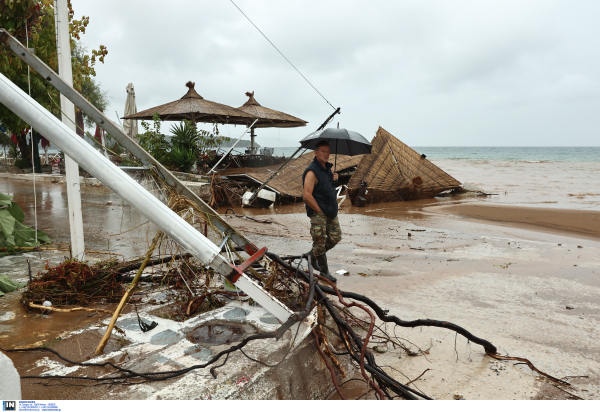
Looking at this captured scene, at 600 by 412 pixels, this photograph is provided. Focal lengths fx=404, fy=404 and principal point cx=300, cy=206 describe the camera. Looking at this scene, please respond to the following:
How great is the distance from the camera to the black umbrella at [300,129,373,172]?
4.82 m

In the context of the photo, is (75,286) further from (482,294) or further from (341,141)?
(482,294)

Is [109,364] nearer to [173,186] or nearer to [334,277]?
[173,186]

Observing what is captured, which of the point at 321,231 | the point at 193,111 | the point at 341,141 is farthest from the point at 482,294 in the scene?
the point at 193,111

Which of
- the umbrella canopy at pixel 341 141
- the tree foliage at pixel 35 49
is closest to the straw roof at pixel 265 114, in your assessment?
the tree foliage at pixel 35 49

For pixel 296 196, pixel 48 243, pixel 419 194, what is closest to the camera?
pixel 48 243

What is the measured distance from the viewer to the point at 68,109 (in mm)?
4020

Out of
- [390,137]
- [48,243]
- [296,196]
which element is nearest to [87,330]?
[48,243]

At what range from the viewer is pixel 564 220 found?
9.70m

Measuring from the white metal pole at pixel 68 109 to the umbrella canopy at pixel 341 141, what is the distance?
2591 millimetres

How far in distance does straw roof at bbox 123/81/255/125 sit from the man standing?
30.0ft

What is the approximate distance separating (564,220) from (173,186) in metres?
9.96

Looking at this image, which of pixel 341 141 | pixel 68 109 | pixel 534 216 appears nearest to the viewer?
pixel 68 109

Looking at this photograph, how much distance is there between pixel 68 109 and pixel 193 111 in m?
9.08
